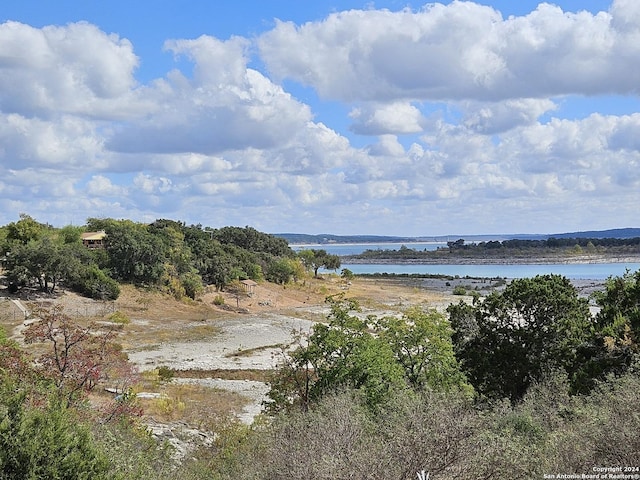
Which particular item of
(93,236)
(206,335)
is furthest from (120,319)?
(93,236)

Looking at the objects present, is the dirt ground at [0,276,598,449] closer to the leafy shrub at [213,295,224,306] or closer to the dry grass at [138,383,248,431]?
the dry grass at [138,383,248,431]

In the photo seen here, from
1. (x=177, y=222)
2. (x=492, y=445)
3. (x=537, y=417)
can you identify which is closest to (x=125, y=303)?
(x=177, y=222)

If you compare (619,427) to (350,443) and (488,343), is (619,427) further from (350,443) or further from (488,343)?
(488,343)

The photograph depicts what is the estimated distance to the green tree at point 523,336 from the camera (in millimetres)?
21891

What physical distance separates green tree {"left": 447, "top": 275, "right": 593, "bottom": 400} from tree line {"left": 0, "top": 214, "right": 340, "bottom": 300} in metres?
46.9

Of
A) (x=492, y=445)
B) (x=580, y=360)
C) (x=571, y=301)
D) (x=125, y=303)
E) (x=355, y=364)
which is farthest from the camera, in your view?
(x=125, y=303)

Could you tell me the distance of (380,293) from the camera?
311 ft

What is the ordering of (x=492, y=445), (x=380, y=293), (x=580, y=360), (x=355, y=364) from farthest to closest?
(x=380, y=293) < (x=580, y=360) < (x=355, y=364) < (x=492, y=445)

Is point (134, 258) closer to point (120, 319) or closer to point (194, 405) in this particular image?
point (120, 319)

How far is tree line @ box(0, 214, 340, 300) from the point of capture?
59.0 metres

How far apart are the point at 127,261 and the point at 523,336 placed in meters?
54.6

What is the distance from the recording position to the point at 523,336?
22359 mm

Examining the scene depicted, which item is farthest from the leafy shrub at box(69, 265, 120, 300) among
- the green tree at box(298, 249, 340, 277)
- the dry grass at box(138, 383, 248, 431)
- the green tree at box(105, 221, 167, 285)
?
the green tree at box(298, 249, 340, 277)

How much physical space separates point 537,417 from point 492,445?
593 centimetres
